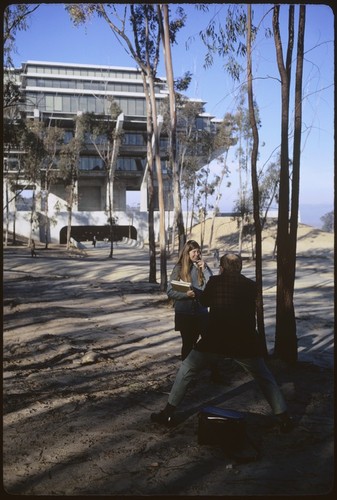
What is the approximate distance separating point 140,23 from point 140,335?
12.1 meters

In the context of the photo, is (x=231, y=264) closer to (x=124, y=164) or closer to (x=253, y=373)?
(x=253, y=373)

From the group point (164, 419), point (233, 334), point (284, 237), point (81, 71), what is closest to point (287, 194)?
point (284, 237)

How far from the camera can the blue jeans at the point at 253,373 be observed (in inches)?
149

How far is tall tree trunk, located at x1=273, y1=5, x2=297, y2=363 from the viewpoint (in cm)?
589

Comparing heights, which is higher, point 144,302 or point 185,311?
point 185,311

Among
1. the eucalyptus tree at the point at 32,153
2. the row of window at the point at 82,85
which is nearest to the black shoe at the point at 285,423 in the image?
the eucalyptus tree at the point at 32,153

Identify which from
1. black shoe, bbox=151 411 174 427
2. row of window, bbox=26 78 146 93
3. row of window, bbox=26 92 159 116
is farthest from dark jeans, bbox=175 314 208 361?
row of window, bbox=26 78 146 93

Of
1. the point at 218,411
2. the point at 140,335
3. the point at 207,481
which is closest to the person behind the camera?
the point at 207,481

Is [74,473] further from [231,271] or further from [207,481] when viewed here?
[231,271]

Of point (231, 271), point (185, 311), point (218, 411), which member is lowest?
point (218, 411)

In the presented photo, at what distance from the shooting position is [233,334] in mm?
3727

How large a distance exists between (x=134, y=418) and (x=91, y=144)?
5247 centimetres

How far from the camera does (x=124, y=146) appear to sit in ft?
179

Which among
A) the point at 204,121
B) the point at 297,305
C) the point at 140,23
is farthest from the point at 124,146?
the point at 297,305
